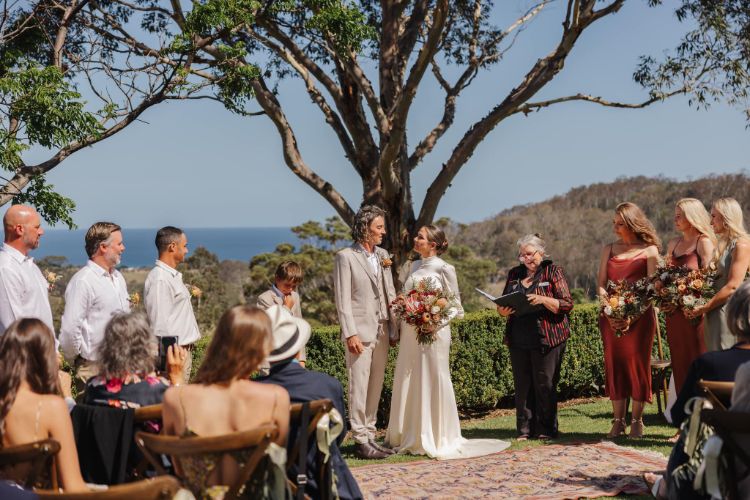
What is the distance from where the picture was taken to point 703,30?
47.0 feet

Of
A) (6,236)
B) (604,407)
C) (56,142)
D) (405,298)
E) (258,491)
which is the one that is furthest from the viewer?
(604,407)

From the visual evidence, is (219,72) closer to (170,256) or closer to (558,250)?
(170,256)

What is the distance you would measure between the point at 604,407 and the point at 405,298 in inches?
160

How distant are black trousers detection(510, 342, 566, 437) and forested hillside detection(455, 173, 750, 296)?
29329 millimetres

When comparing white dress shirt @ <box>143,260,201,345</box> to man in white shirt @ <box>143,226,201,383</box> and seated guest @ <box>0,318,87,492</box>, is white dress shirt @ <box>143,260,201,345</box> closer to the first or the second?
man in white shirt @ <box>143,226,201,383</box>

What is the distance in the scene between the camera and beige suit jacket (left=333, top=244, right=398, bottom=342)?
24.7 ft

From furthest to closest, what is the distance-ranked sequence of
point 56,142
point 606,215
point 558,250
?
point 606,215
point 558,250
point 56,142

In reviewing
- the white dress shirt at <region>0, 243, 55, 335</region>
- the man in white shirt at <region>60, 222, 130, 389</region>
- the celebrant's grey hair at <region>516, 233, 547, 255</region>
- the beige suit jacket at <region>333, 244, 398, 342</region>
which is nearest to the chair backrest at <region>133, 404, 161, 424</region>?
the white dress shirt at <region>0, 243, 55, 335</region>

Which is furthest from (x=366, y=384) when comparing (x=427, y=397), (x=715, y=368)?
(x=715, y=368)

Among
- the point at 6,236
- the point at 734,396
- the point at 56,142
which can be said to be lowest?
the point at 734,396

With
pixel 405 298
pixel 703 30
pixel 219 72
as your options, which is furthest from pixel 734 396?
pixel 703 30

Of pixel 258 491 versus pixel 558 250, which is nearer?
pixel 258 491

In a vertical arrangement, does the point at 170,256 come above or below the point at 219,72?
below

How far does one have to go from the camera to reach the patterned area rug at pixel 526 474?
6.03m
